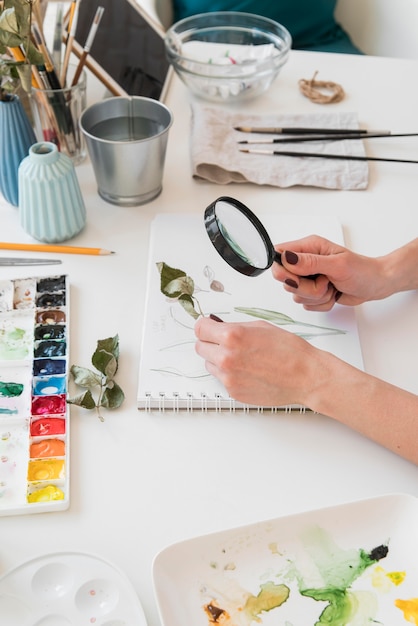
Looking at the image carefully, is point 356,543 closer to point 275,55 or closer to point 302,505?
point 302,505

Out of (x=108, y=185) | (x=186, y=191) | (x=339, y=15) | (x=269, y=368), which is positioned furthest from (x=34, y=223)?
(x=339, y=15)

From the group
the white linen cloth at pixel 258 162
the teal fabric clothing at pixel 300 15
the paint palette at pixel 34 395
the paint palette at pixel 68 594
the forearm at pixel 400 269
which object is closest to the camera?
the paint palette at pixel 68 594

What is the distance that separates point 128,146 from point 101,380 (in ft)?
1.23

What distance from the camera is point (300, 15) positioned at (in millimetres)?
1816

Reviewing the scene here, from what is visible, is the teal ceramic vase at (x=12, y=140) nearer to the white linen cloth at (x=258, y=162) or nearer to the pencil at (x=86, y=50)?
the pencil at (x=86, y=50)

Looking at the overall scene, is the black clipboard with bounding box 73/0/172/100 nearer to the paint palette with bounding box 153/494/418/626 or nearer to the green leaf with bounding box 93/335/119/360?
the green leaf with bounding box 93/335/119/360

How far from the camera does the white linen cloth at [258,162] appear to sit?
1149 millimetres

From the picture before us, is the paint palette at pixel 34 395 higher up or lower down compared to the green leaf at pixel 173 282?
lower down

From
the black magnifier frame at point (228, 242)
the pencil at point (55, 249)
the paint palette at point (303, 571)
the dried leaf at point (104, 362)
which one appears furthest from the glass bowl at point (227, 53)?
the paint palette at point (303, 571)

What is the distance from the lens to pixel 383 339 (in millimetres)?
897

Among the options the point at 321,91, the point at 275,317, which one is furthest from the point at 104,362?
the point at 321,91

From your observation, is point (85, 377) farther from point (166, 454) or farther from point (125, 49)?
point (125, 49)

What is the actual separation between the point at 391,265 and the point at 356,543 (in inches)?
15.4

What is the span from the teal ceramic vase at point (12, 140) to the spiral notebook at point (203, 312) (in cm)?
22
